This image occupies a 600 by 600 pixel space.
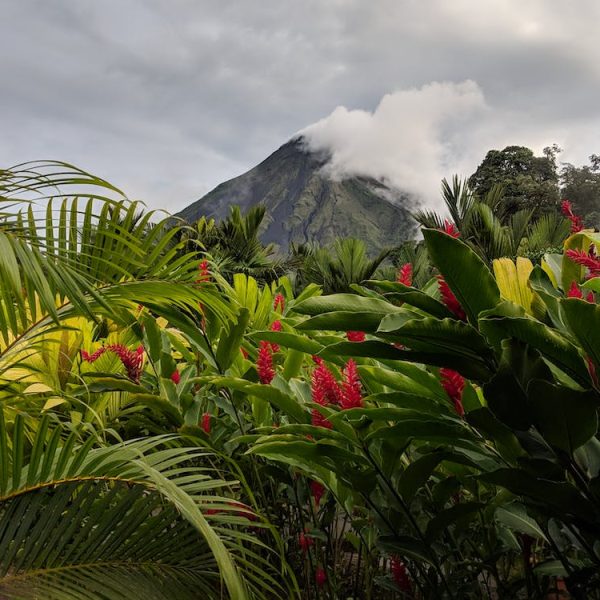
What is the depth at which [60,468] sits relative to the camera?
104cm

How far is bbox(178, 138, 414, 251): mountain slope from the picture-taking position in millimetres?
121125

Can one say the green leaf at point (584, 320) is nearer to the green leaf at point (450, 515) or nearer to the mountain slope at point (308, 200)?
the green leaf at point (450, 515)

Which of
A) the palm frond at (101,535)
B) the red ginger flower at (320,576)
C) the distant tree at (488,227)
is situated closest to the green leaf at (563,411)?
the palm frond at (101,535)

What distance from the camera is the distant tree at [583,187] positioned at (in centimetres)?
3238

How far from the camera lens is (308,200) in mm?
130500

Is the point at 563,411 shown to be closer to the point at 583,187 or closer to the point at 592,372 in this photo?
the point at 592,372

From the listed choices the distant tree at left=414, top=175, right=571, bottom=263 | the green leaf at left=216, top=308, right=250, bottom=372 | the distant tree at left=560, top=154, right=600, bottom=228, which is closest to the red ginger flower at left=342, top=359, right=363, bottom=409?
the green leaf at left=216, top=308, right=250, bottom=372

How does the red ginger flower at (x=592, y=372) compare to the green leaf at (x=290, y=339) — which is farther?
the green leaf at (x=290, y=339)

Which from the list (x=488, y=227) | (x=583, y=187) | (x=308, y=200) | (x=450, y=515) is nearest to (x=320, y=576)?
(x=450, y=515)

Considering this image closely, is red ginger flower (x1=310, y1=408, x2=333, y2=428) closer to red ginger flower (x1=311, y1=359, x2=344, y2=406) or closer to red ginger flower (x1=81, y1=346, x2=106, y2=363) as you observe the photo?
red ginger flower (x1=311, y1=359, x2=344, y2=406)

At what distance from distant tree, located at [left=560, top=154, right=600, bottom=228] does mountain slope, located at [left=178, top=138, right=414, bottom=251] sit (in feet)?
260

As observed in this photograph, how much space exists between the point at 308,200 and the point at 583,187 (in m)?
100

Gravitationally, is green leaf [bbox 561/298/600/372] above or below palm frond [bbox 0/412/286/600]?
above

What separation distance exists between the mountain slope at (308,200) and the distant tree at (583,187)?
79.4 metres
